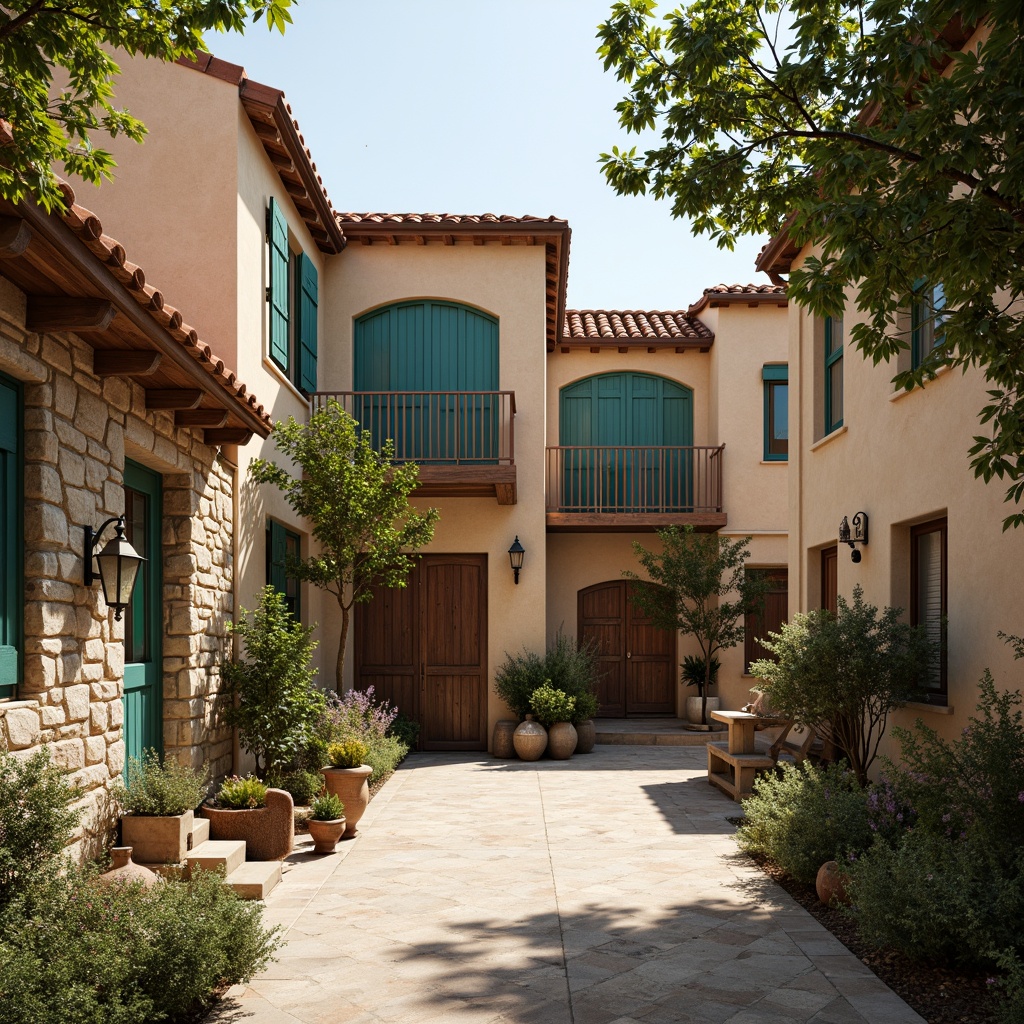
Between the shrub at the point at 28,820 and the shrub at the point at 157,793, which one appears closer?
the shrub at the point at 28,820

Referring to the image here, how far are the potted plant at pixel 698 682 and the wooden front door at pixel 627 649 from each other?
59 centimetres

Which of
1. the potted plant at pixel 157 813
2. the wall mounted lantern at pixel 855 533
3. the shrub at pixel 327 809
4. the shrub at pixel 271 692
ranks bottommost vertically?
the shrub at pixel 327 809

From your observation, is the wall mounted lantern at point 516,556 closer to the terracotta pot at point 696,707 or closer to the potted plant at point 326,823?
the terracotta pot at point 696,707

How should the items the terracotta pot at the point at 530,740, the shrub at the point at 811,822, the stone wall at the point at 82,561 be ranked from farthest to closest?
the terracotta pot at the point at 530,740 → the shrub at the point at 811,822 → the stone wall at the point at 82,561

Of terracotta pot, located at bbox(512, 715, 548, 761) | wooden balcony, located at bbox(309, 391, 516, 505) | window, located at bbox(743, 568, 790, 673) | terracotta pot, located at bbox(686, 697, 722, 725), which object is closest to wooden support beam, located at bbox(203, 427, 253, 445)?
wooden balcony, located at bbox(309, 391, 516, 505)

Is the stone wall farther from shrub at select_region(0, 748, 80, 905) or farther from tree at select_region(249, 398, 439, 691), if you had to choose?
tree at select_region(249, 398, 439, 691)

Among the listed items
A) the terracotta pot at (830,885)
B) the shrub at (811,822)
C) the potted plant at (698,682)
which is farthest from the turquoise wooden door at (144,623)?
the potted plant at (698,682)

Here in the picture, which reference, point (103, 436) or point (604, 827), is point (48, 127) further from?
point (604, 827)

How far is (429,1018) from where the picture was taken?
452 centimetres

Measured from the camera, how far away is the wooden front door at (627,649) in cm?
1686

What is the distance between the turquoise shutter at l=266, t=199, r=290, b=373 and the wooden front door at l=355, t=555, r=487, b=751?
408cm

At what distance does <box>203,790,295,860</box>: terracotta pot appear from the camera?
23.1ft

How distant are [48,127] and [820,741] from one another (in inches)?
354

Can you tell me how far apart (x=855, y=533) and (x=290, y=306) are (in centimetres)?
667
